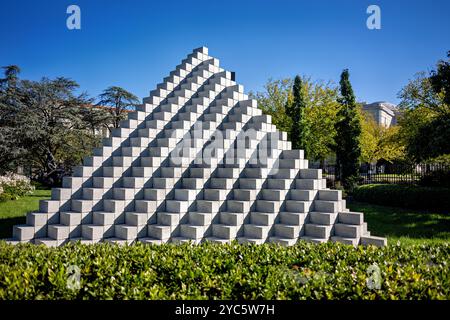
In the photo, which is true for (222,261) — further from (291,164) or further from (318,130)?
(318,130)

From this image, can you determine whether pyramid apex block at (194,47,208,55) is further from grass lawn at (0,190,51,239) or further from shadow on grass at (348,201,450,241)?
shadow on grass at (348,201,450,241)

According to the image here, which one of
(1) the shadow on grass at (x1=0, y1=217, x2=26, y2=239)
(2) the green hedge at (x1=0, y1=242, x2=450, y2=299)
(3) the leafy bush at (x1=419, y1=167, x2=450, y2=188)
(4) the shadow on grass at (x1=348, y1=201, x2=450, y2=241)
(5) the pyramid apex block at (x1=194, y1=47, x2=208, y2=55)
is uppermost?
(5) the pyramid apex block at (x1=194, y1=47, x2=208, y2=55)

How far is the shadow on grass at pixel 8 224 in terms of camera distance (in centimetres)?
861

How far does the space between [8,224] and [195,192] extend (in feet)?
20.9

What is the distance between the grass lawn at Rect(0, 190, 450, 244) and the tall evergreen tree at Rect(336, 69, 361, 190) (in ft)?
26.0

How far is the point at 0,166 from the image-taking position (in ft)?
80.4

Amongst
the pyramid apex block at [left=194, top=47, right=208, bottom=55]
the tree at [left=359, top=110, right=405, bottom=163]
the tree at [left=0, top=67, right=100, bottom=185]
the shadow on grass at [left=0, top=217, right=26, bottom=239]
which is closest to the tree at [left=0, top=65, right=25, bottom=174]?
the tree at [left=0, top=67, right=100, bottom=185]

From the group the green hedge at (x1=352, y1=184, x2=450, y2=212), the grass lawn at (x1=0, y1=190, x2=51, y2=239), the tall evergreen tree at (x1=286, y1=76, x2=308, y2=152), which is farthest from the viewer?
the tall evergreen tree at (x1=286, y1=76, x2=308, y2=152)

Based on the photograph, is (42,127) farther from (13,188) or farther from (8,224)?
(8,224)

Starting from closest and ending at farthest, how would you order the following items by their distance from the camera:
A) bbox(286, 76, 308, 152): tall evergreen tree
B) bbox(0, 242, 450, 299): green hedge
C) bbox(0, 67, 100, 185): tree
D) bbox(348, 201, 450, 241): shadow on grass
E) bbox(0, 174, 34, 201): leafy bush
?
bbox(0, 242, 450, 299): green hedge → bbox(348, 201, 450, 241): shadow on grass → bbox(0, 174, 34, 201): leafy bush → bbox(286, 76, 308, 152): tall evergreen tree → bbox(0, 67, 100, 185): tree

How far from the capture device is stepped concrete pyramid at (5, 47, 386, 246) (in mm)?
7859

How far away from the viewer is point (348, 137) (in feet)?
77.7

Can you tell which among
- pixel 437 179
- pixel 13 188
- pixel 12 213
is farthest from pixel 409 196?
pixel 13 188
